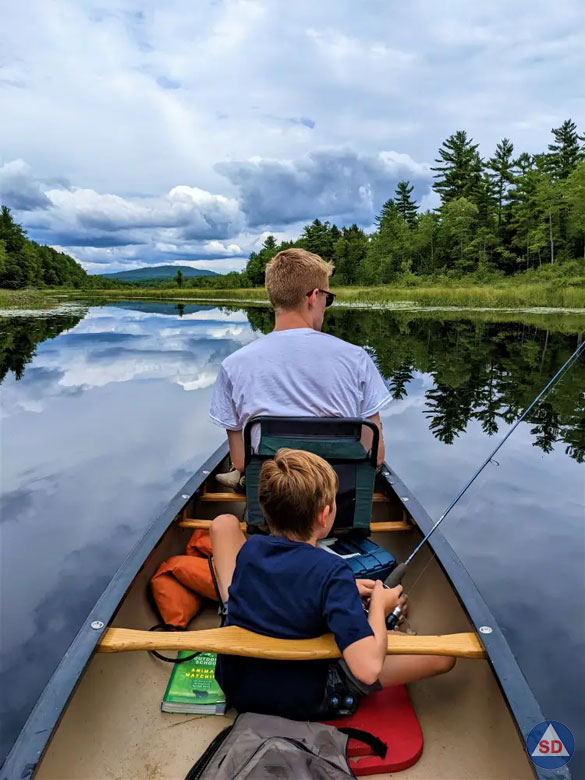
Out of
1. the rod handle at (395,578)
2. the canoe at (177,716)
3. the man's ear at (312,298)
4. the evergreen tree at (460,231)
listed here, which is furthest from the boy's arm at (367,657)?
the evergreen tree at (460,231)

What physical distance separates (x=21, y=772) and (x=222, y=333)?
76.7 feet

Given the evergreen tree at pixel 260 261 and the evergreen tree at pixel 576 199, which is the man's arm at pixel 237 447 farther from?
the evergreen tree at pixel 260 261

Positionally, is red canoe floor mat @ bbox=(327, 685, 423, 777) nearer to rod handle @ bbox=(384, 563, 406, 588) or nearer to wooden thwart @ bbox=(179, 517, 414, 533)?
rod handle @ bbox=(384, 563, 406, 588)

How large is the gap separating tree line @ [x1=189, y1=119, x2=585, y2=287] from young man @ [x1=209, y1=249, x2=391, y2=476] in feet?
155

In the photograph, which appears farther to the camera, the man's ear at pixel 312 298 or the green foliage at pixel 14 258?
the green foliage at pixel 14 258

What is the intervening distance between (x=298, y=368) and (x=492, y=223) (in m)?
62.9

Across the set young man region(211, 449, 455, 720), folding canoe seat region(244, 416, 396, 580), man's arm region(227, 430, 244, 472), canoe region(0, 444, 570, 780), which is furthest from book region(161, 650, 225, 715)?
man's arm region(227, 430, 244, 472)

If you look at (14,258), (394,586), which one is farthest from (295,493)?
(14,258)

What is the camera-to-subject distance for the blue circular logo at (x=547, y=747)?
1923mm

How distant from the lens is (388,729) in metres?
2.49

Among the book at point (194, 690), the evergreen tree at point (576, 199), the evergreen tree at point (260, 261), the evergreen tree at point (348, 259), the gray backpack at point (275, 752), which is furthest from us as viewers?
the evergreen tree at point (260, 261)

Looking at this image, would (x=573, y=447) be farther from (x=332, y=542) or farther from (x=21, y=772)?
(x=21, y=772)

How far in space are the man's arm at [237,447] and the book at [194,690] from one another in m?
1.05

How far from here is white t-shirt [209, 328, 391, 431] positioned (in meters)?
2.91
